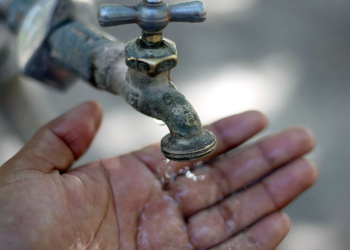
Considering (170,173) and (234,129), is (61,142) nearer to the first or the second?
(170,173)

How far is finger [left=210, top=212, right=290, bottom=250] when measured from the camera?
794mm

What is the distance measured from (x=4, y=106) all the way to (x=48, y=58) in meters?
0.26

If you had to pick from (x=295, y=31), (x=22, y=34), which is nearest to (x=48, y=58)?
(x=22, y=34)

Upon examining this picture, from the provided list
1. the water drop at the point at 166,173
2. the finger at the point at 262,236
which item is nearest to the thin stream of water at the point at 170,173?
the water drop at the point at 166,173

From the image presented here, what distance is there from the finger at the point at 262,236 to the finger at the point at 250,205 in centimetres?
2

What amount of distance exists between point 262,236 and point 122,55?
0.49 metres

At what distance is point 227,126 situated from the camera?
36.3 inches

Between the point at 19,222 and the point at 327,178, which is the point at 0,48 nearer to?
the point at 19,222

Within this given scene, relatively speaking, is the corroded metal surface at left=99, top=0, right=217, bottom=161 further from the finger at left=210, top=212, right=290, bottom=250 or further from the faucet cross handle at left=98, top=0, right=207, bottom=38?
the finger at left=210, top=212, right=290, bottom=250

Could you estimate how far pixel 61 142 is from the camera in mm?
753

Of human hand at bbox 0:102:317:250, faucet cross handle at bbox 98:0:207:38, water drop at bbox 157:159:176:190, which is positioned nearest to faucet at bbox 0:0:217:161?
faucet cross handle at bbox 98:0:207:38

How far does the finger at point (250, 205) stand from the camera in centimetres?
80

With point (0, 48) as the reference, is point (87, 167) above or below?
below

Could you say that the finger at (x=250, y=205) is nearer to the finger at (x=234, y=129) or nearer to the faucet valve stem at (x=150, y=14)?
the finger at (x=234, y=129)
